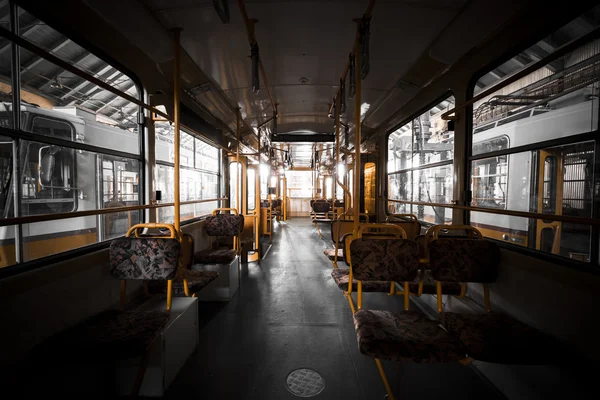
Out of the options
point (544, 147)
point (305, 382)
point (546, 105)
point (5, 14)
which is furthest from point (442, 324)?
point (5, 14)

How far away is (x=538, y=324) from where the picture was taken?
75.3 inches

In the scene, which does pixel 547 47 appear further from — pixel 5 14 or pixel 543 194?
pixel 5 14

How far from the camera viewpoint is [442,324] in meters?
1.94

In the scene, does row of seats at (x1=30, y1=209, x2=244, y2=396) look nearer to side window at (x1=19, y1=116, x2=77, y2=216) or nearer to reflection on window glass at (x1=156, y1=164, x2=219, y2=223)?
side window at (x1=19, y1=116, x2=77, y2=216)

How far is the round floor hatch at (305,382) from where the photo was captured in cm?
190

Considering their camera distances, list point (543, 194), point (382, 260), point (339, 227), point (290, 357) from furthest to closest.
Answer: point (339, 227) < point (543, 194) < point (290, 357) < point (382, 260)

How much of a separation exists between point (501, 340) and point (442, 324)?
0.36 m

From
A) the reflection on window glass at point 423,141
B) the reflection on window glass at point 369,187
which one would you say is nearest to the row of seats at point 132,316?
Result: the reflection on window glass at point 423,141

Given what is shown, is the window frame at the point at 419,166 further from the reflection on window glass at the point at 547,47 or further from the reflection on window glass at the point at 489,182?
the reflection on window glass at the point at 547,47

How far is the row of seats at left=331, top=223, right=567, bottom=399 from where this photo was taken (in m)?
1.51

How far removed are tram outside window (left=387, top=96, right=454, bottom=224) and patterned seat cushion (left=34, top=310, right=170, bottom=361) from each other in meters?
3.35

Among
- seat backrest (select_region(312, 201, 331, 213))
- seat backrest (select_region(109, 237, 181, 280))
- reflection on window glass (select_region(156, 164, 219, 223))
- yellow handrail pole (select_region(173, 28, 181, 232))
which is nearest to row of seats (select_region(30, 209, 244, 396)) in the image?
seat backrest (select_region(109, 237, 181, 280))

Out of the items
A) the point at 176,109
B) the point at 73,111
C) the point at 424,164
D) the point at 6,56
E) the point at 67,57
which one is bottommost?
the point at 424,164

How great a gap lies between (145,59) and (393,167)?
4.34 metres
